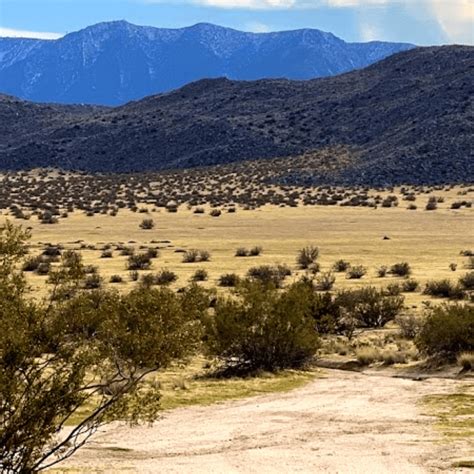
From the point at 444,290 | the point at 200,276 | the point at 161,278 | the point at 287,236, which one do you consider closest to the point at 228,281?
the point at 200,276

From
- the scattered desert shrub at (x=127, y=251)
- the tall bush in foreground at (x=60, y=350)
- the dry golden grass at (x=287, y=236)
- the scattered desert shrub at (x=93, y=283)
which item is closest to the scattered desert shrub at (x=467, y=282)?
the dry golden grass at (x=287, y=236)

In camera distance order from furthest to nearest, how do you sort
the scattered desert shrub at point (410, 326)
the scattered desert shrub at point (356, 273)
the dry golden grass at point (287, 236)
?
the dry golden grass at point (287, 236) < the scattered desert shrub at point (356, 273) < the scattered desert shrub at point (410, 326)

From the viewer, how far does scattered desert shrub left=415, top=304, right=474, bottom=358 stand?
1986 cm

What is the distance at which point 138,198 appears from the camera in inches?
3219

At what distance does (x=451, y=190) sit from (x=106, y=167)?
5883 cm

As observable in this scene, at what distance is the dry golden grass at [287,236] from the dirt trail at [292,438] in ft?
40.7

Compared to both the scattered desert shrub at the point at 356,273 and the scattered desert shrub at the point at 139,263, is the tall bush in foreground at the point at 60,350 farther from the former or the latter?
the scattered desert shrub at the point at 139,263

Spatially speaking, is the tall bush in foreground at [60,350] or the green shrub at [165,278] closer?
the tall bush in foreground at [60,350]

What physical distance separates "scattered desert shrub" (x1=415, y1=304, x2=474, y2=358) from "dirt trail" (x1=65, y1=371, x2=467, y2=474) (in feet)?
6.87

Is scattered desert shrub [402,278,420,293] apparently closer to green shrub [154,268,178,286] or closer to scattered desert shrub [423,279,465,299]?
scattered desert shrub [423,279,465,299]

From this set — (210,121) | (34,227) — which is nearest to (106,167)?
(210,121)

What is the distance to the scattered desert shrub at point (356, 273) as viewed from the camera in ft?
111

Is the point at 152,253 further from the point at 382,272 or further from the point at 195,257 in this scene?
the point at 382,272

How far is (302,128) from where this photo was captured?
4916 inches
